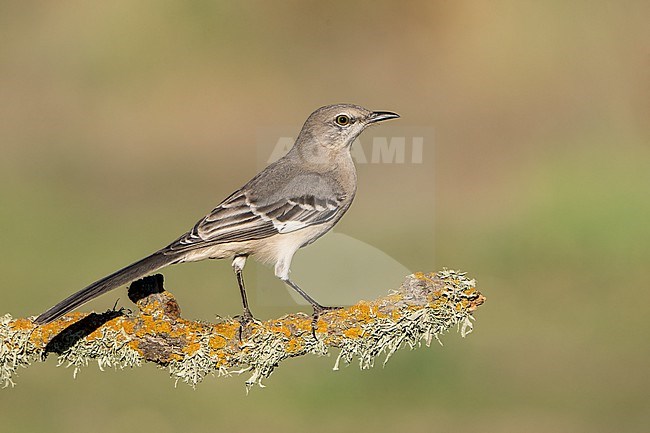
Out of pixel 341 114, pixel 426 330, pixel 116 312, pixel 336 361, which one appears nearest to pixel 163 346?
pixel 116 312

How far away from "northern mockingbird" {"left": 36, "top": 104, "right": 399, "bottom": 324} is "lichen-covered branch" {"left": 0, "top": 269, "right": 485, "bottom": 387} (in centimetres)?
18

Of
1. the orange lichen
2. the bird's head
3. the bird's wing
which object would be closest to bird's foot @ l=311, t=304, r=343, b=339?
the orange lichen

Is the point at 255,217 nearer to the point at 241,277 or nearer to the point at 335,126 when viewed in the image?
the point at 241,277

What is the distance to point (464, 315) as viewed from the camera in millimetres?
3316

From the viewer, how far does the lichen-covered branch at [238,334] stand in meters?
3.32

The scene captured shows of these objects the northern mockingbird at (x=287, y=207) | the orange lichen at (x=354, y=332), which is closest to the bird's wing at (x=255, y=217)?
the northern mockingbird at (x=287, y=207)

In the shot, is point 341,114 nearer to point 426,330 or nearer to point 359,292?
point 426,330

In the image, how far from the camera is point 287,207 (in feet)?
12.6

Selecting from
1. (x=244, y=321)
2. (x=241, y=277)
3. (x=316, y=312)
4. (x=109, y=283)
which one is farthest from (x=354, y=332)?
(x=109, y=283)

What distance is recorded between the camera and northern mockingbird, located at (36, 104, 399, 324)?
3619 mm

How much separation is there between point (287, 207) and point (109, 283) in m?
0.95

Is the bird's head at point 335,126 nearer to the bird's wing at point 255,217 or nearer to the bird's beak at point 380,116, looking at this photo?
the bird's beak at point 380,116

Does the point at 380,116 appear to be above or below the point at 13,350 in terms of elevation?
above

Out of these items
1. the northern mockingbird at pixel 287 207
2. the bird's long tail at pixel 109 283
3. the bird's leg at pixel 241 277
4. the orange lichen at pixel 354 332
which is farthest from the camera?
the northern mockingbird at pixel 287 207
